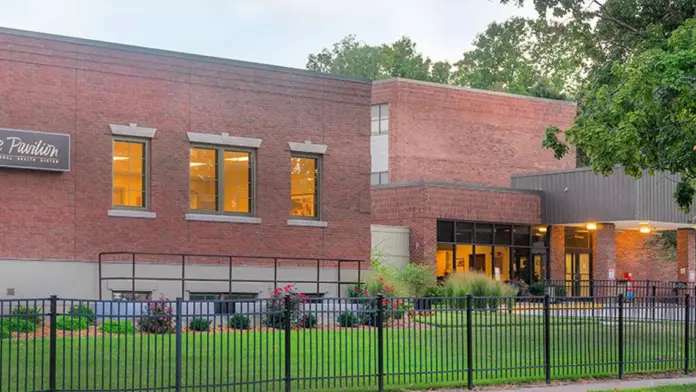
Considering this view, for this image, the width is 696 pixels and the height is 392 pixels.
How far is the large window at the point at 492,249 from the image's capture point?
4562 cm

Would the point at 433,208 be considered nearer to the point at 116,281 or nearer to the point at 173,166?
the point at 173,166

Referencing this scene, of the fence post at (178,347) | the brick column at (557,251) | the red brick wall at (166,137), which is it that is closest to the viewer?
the fence post at (178,347)

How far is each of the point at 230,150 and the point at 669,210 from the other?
22.8 meters

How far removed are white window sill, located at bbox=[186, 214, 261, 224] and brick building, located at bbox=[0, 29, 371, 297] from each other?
0.12 ft

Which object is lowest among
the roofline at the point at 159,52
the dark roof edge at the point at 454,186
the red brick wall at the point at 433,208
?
the red brick wall at the point at 433,208

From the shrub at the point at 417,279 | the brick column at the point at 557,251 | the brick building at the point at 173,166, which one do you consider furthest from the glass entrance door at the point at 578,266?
the brick building at the point at 173,166

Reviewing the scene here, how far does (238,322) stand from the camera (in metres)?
17.2

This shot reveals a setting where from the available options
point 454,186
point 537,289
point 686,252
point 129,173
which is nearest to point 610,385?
point 129,173

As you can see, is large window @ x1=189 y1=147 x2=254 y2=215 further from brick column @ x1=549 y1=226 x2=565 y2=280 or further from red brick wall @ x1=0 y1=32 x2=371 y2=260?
brick column @ x1=549 y1=226 x2=565 y2=280

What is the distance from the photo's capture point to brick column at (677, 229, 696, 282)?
50062mm

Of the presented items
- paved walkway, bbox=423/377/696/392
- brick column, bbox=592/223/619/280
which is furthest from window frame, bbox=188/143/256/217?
brick column, bbox=592/223/619/280

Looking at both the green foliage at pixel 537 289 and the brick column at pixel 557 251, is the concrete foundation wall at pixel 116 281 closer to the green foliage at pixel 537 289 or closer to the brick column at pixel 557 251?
the green foliage at pixel 537 289

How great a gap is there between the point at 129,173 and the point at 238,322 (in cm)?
1226

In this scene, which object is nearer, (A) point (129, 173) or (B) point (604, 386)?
(B) point (604, 386)
